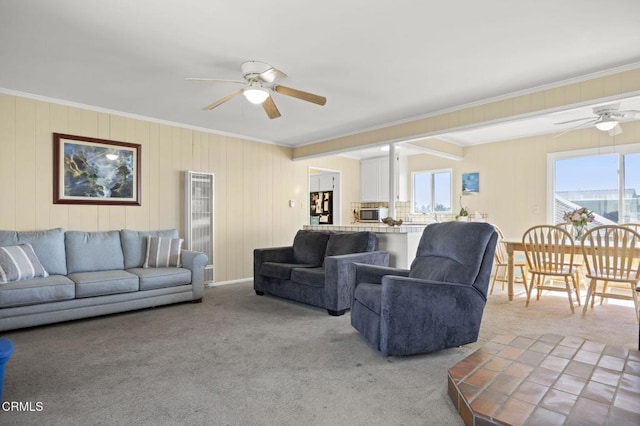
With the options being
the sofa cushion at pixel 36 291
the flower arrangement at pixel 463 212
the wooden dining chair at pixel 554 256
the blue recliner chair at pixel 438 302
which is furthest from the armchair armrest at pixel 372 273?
the flower arrangement at pixel 463 212

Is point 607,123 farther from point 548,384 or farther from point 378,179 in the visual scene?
point 378,179

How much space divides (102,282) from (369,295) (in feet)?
9.13

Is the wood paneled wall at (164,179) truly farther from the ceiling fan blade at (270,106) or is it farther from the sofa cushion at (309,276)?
the ceiling fan blade at (270,106)

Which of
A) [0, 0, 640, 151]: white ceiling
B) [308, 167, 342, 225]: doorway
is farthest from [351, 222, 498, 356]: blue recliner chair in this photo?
[308, 167, 342, 225]: doorway

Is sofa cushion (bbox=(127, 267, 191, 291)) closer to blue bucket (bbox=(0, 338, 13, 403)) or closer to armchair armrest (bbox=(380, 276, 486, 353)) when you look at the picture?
blue bucket (bbox=(0, 338, 13, 403))

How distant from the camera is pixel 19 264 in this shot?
3.47 m

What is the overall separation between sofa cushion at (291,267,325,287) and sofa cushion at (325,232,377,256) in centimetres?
33

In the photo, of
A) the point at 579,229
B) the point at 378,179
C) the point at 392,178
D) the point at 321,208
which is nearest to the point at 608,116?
the point at 579,229

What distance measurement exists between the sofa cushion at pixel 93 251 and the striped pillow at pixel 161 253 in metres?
0.32

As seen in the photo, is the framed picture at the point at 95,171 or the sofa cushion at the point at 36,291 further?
the framed picture at the point at 95,171

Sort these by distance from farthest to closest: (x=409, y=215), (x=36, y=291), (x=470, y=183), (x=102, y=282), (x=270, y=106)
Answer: (x=409, y=215) → (x=470, y=183) → (x=102, y=282) → (x=270, y=106) → (x=36, y=291)

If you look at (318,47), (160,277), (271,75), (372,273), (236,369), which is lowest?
(236,369)

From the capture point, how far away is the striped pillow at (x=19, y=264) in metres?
3.35

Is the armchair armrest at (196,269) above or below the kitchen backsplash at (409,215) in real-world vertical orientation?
Answer: below
